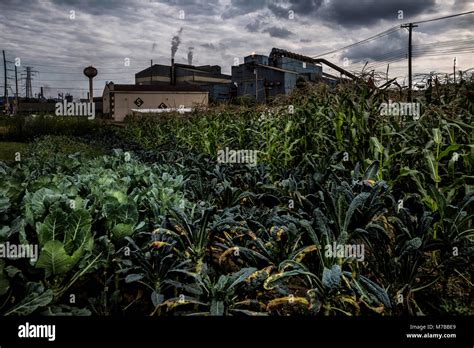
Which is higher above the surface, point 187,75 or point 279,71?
point 187,75

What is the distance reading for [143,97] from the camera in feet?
121

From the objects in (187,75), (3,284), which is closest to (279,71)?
(3,284)

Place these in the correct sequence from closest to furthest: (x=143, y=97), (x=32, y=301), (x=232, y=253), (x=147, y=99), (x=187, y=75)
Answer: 1. (x=32, y=301)
2. (x=232, y=253)
3. (x=143, y=97)
4. (x=147, y=99)
5. (x=187, y=75)

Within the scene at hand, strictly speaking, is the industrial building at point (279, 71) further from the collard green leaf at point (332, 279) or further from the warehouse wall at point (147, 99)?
the warehouse wall at point (147, 99)

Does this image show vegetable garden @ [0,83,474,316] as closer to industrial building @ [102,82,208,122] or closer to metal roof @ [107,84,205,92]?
industrial building @ [102,82,208,122]

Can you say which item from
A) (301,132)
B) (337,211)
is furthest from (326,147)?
(337,211)

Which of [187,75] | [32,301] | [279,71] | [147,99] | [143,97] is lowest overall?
[32,301]

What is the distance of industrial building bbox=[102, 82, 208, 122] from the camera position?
3634 centimetres

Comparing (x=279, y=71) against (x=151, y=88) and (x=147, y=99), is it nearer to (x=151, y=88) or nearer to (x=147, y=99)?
(x=147, y=99)

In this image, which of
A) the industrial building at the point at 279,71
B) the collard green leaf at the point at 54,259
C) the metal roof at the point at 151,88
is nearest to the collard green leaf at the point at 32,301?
the collard green leaf at the point at 54,259

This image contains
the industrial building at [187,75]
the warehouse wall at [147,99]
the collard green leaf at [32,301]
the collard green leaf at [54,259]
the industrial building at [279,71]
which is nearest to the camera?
the collard green leaf at [32,301]

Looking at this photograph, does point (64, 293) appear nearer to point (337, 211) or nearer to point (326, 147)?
point (337, 211)

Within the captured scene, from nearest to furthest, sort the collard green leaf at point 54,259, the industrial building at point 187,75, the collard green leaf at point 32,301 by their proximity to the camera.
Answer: the collard green leaf at point 32,301 → the collard green leaf at point 54,259 → the industrial building at point 187,75

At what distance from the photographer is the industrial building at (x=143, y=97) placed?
36.3 m
